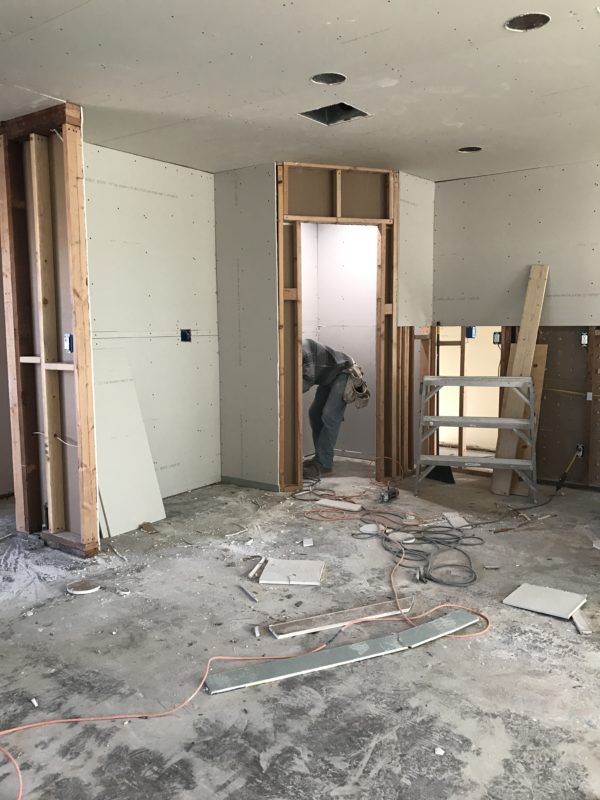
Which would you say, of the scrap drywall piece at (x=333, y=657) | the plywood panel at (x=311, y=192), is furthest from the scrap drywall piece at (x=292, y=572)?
the plywood panel at (x=311, y=192)

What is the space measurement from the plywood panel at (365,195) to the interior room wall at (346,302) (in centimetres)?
94

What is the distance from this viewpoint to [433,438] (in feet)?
21.9

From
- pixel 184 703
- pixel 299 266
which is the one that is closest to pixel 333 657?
pixel 184 703

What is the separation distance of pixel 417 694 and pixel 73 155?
141 inches

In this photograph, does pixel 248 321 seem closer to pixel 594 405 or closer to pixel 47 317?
pixel 47 317

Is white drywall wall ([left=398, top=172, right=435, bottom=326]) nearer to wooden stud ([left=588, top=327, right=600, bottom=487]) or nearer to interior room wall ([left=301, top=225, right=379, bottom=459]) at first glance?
interior room wall ([left=301, top=225, right=379, bottom=459])

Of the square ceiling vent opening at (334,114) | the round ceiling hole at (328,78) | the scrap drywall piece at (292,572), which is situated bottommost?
the scrap drywall piece at (292,572)

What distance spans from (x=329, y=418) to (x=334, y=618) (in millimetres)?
3320

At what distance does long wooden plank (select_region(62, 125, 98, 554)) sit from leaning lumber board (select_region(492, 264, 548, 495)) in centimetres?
347

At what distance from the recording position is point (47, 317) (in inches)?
169

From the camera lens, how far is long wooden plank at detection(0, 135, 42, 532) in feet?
14.3

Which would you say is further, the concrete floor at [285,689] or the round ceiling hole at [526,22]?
the round ceiling hole at [526,22]

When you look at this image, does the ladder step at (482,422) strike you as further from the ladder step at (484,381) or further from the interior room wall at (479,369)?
the interior room wall at (479,369)

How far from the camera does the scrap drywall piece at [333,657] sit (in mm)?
2717
